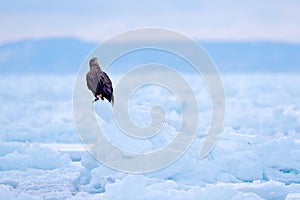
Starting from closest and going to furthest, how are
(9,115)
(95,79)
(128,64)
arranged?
(95,79)
(9,115)
(128,64)

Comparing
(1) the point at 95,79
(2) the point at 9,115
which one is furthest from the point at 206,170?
(2) the point at 9,115

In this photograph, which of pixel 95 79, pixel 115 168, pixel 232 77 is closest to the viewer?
pixel 95 79

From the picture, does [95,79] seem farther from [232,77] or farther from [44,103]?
[232,77]

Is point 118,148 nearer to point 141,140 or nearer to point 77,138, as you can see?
point 141,140

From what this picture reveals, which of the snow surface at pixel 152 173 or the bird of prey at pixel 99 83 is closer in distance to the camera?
the bird of prey at pixel 99 83

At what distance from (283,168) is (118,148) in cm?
202

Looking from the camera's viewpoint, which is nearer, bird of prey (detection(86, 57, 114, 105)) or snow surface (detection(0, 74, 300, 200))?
bird of prey (detection(86, 57, 114, 105))

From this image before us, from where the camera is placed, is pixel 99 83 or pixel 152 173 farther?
pixel 152 173

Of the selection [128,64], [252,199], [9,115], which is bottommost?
[252,199]

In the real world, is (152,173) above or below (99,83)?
below

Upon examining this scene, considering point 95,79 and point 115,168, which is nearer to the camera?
point 95,79

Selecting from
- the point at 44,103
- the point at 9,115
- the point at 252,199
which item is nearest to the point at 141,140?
the point at 252,199

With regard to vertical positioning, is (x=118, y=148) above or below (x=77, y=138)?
below

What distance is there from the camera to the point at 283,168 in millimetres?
9789
